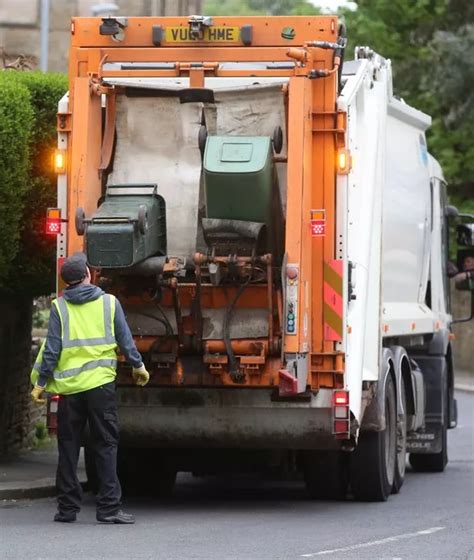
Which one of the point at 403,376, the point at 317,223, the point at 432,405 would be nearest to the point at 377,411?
the point at 403,376

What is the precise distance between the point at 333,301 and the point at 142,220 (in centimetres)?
137

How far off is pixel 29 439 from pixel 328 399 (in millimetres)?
5255

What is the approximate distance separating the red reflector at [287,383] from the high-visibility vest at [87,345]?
3.44 ft

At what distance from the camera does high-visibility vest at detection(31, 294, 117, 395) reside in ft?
34.7

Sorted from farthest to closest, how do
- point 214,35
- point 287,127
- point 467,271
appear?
point 467,271, point 214,35, point 287,127

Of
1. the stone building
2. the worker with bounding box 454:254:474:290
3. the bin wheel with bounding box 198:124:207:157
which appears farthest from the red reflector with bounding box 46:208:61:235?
the stone building

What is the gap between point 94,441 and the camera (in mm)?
10750

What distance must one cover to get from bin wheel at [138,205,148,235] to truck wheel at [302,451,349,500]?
2502mm

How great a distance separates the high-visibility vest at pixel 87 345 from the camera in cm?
1056

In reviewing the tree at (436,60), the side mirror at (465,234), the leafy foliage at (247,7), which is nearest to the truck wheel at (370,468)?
the side mirror at (465,234)

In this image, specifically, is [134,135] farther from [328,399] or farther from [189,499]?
[189,499]

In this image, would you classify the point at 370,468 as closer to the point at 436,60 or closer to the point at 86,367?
the point at 86,367

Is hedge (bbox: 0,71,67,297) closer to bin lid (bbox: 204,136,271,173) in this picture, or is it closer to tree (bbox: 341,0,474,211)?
bin lid (bbox: 204,136,271,173)

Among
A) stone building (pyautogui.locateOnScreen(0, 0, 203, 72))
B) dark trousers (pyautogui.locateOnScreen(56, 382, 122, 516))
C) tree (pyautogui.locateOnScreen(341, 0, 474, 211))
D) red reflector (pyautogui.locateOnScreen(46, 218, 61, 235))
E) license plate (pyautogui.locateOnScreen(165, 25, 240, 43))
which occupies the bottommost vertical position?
dark trousers (pyautogui.locateOnScreen(56, 382, 122, 516))
